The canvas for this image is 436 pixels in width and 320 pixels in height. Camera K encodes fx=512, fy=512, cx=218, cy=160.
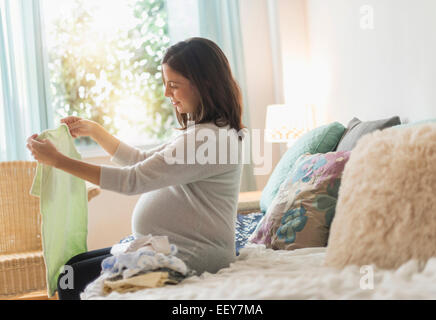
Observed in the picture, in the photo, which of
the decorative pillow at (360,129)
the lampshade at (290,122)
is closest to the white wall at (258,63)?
the lampshade at (290,122)

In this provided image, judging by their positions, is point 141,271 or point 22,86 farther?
point 22,86

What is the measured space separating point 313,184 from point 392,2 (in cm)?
89

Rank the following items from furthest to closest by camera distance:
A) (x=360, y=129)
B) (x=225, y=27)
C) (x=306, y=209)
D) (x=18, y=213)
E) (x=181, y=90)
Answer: (x=225, y=27)
(x=18, y=213)
(x=360, y=129)
(x=306, y=209)
(x=181, y=90)

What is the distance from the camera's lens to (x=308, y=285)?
39.4 inches

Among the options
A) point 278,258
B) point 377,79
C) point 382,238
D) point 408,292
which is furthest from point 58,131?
point 377,79

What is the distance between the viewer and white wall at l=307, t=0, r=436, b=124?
1.83 m

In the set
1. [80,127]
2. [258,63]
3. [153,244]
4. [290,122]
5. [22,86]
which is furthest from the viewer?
[258,63]

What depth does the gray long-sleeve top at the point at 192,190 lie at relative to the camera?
52.9 inches

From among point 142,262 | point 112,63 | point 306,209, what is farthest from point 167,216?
point 112,63

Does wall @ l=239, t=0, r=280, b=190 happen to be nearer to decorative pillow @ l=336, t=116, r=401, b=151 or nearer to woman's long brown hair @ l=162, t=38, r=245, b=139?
decorative pillow @ l=336, t=116, r=401, b=151

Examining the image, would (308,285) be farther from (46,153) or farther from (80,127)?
(80,127)

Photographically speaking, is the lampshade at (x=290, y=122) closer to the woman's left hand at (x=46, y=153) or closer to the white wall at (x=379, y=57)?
the white wall at (x=379, y=57)

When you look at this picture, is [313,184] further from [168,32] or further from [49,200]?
[168,32]

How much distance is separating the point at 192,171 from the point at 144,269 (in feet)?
0.97
